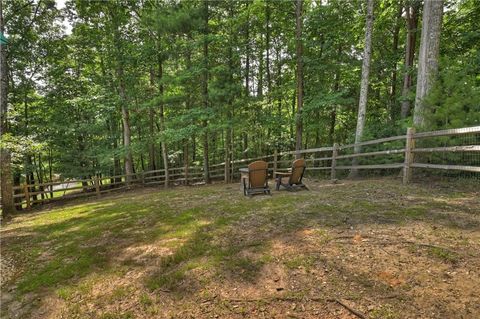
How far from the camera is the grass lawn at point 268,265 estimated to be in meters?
2.34

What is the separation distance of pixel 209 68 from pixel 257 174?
7130 millimetres

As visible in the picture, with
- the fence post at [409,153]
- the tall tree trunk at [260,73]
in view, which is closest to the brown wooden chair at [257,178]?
the fence post at [409,153]

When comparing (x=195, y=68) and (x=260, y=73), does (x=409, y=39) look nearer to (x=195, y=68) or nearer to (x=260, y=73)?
(x=260, y=73)

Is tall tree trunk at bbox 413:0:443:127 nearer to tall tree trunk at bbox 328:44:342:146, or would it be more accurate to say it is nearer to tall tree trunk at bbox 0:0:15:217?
tall tree trunk at bbox 328:44:342:146

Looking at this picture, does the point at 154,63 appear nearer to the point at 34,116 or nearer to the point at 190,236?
the point at 34,116

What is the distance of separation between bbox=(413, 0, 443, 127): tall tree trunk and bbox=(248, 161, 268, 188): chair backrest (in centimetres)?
445

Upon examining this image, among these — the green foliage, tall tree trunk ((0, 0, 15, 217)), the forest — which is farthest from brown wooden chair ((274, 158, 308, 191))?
tall tree trunk ((0, 0, 15, 217))

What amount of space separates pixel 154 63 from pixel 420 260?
14.9 meters

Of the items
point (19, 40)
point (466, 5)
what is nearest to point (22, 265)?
point (19, 40)

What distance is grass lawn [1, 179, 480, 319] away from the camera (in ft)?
7.67

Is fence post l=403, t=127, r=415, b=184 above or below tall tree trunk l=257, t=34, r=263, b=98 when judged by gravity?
below

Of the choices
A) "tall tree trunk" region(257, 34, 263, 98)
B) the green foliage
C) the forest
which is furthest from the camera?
"tall tree trunk" region(257, 34, 263, 98)

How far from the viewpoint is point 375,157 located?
892 cm

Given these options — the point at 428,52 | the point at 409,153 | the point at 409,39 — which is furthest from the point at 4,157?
the point at 409,39
